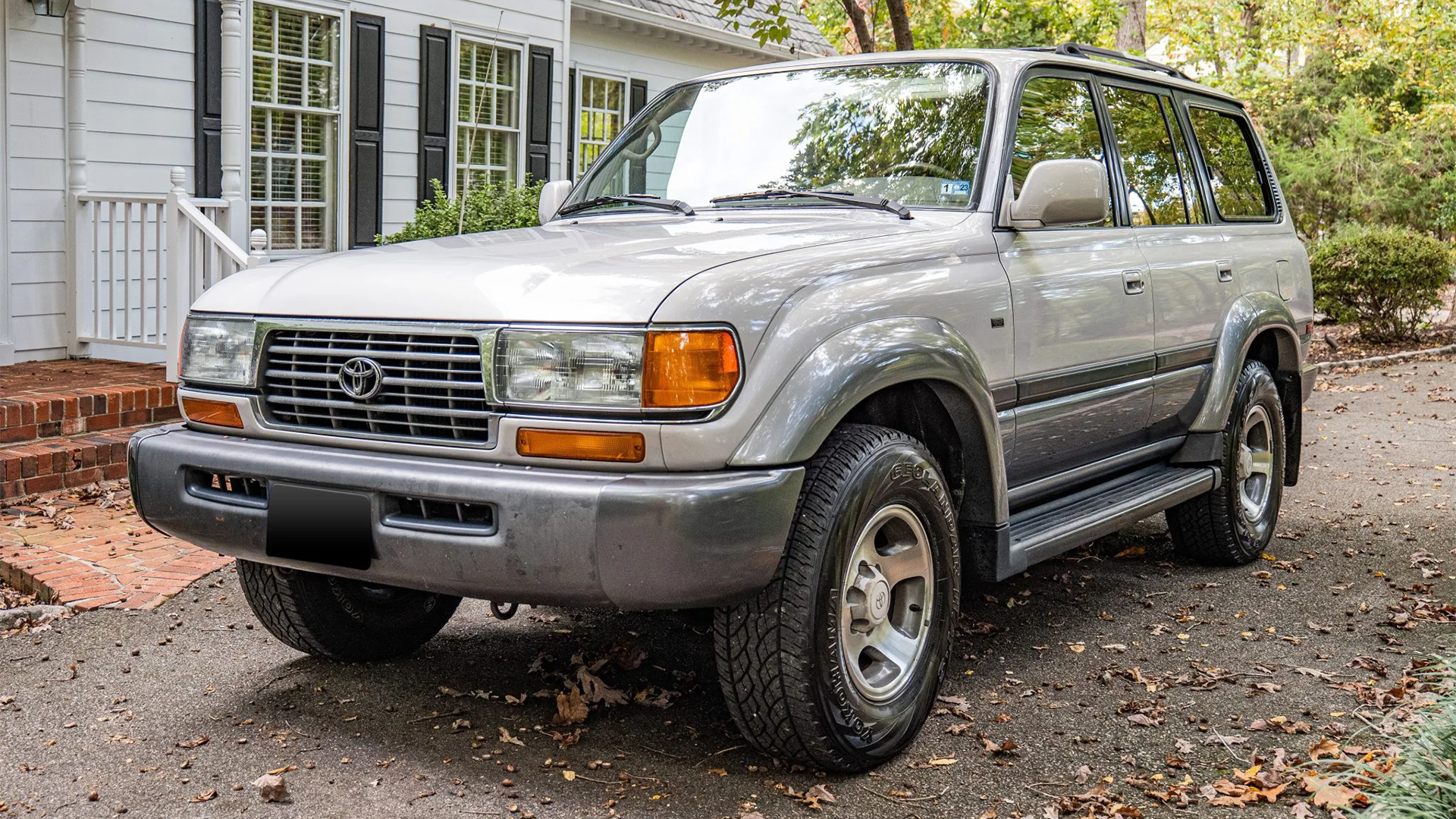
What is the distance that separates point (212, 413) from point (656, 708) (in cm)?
145

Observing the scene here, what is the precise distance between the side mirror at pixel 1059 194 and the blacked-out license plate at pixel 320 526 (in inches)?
81.8

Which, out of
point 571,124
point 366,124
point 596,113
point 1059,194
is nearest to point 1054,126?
point 1059,194

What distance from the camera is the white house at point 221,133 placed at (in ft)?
26.6

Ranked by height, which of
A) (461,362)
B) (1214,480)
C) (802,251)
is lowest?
(1214,480)

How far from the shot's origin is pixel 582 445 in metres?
3.01

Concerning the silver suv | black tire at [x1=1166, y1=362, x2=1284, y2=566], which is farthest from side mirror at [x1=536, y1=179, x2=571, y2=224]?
black tire at [x1=1166, y1=362, x2=1284, y2=566]

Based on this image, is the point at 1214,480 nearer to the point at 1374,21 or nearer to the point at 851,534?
the point at 851,534

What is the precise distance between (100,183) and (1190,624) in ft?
23.0

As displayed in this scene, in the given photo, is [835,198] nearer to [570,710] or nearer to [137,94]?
[570,710]

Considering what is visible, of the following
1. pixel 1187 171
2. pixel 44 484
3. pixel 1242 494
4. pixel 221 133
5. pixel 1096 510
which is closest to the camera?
→ pixel 1096 510

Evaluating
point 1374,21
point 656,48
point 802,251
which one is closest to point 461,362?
point 802,251

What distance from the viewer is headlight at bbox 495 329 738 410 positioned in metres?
2.99

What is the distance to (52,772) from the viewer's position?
340 cm

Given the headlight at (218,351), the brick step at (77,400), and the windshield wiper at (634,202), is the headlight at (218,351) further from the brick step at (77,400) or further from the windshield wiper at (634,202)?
the brick step at (77,400)
